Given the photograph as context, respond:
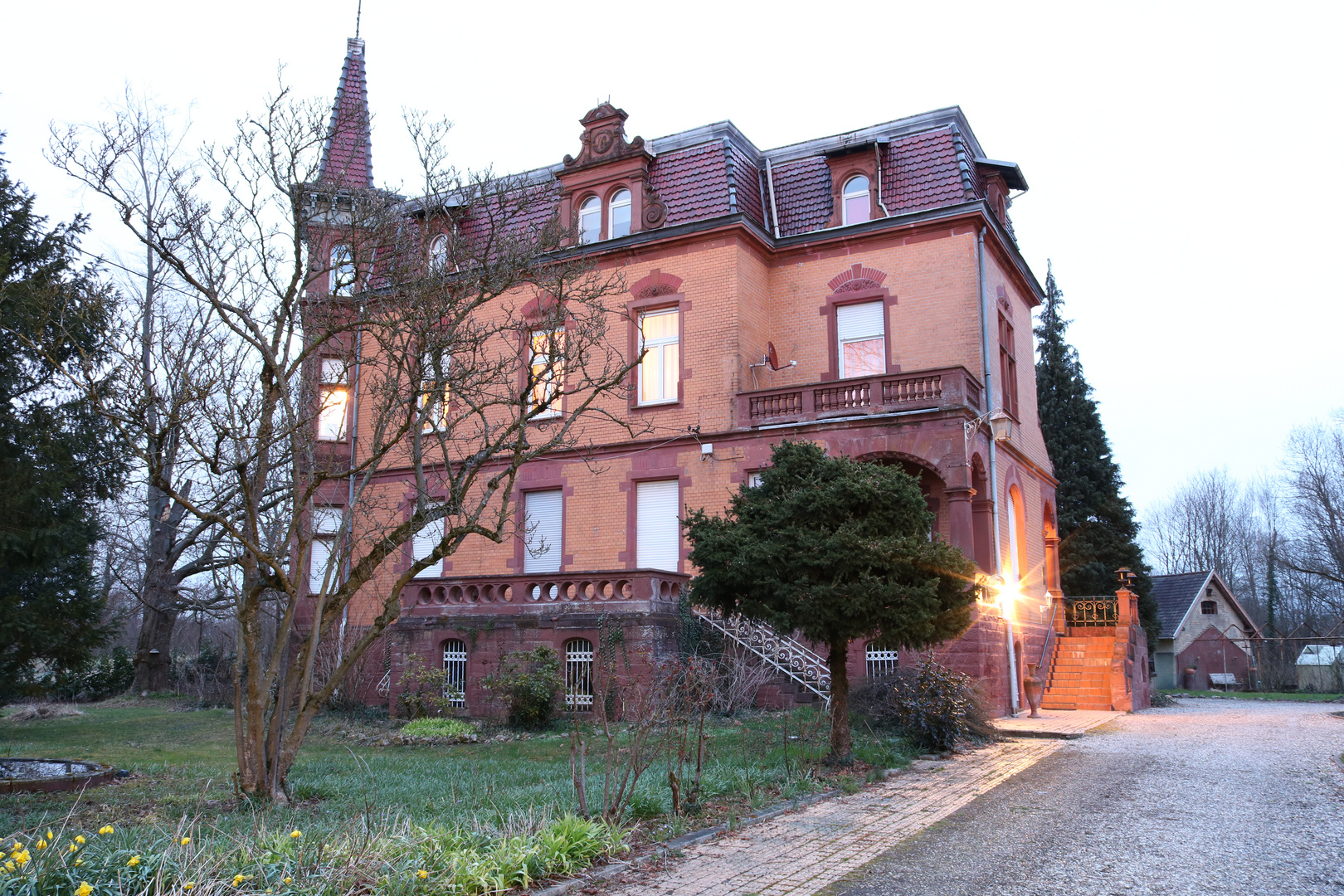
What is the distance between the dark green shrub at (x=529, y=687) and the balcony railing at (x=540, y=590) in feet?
5.05

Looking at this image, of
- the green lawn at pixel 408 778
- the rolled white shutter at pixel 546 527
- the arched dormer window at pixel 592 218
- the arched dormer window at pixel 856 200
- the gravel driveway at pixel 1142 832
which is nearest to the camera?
the gravel driveway at pixel 1142 832

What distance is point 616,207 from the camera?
23.2 meters

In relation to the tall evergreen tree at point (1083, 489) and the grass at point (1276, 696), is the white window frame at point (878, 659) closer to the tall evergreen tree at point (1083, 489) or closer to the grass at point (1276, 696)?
the grass at point (1276, 696)

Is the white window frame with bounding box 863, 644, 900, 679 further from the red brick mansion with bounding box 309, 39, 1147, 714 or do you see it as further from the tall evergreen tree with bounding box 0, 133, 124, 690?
the tall evergreen tree with bounding box 0, 133, 124, 690

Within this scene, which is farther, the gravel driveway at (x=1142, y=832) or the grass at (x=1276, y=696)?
the grass at (x=1276, y=696)

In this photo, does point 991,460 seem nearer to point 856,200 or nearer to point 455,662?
point 856,200

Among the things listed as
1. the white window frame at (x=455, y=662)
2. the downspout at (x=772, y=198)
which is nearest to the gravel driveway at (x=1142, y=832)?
the white window frame at (x=455, y=662)

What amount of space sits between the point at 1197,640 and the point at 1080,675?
2265 centimetres

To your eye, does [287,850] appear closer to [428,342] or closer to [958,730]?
[428,342]

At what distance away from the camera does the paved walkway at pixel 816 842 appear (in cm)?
621

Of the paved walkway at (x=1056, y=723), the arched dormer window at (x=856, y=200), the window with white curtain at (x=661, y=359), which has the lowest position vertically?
the paved walkway at (x=1056, y=723)

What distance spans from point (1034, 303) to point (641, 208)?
1053cm

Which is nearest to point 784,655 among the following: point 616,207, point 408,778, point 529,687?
point 529,687

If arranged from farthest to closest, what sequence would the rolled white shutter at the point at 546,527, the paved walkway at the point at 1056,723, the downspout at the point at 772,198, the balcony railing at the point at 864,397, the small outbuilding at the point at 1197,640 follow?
1. the small outbuilding at the point at 1197,640
2. the downspout at the point at 772,198
3. the rolled white shutter at the point at 546,527
4. the balcony railing at the point at 864,397
5. the paved walkway at the point at 1056,723
